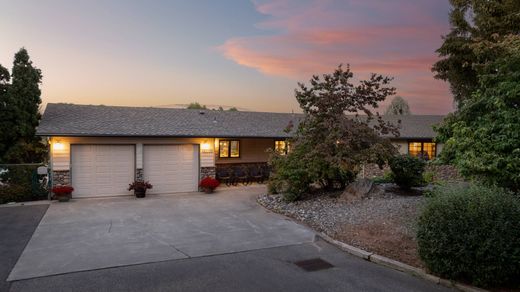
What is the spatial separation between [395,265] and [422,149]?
735 inches

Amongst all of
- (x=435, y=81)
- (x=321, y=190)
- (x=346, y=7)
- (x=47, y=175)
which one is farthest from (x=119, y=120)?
(x=435, y=81)

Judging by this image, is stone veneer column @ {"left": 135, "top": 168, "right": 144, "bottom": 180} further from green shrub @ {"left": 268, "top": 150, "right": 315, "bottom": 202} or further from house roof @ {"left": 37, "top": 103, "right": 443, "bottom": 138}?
green shrub @ {"left": 268, "top": 150, "right": 315, "bottom": 202}

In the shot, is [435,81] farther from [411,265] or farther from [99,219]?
[99,219]

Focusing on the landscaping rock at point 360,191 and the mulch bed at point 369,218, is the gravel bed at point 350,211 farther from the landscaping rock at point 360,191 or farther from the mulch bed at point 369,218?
the landscaping rock at point 360,191

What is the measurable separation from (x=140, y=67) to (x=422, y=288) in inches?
670

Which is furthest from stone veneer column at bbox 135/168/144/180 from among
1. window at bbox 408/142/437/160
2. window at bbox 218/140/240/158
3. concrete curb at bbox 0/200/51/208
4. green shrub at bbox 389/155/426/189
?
window at bbox 408/142/437/160

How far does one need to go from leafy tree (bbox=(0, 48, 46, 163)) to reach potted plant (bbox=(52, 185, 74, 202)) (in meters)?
6.73

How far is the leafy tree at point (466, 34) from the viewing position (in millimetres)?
14555

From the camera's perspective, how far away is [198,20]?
50.5 ft

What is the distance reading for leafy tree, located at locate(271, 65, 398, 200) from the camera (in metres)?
10.9

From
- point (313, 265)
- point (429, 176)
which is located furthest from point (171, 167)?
point (429, 176)

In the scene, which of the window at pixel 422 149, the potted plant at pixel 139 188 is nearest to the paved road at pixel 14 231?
the potted plant at pixel 139 188

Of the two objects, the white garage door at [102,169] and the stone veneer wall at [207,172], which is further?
the stone veneer wall at [207,172]

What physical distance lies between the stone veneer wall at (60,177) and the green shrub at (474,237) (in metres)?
12.4
